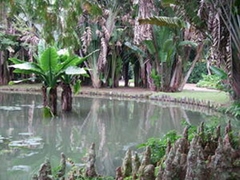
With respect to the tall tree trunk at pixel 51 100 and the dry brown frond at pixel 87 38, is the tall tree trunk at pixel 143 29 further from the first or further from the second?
the tall tree trunk at pixel 51 100

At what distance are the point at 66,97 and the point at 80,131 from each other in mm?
2614

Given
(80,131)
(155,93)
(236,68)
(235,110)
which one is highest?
(236,68)

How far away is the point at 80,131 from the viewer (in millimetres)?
Result: 7578

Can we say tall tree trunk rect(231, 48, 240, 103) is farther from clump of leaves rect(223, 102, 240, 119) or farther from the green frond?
the green frond

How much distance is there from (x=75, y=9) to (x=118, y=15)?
1363cm

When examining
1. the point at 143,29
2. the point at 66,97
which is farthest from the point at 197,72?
the point at 66,97

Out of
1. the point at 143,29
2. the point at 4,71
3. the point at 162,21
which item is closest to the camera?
the point at 162,21

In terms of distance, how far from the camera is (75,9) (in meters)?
3.79

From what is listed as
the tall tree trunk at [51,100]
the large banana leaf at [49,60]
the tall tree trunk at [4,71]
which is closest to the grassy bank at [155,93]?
the tall tree trunk at [4,71]

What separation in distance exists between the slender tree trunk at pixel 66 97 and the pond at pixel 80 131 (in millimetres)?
Result: 236

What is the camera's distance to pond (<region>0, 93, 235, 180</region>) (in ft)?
17.0

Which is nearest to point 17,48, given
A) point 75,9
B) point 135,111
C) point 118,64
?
point 118,64

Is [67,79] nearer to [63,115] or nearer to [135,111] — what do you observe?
[63,115]

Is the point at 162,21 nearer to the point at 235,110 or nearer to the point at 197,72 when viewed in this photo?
the point at 235,110
